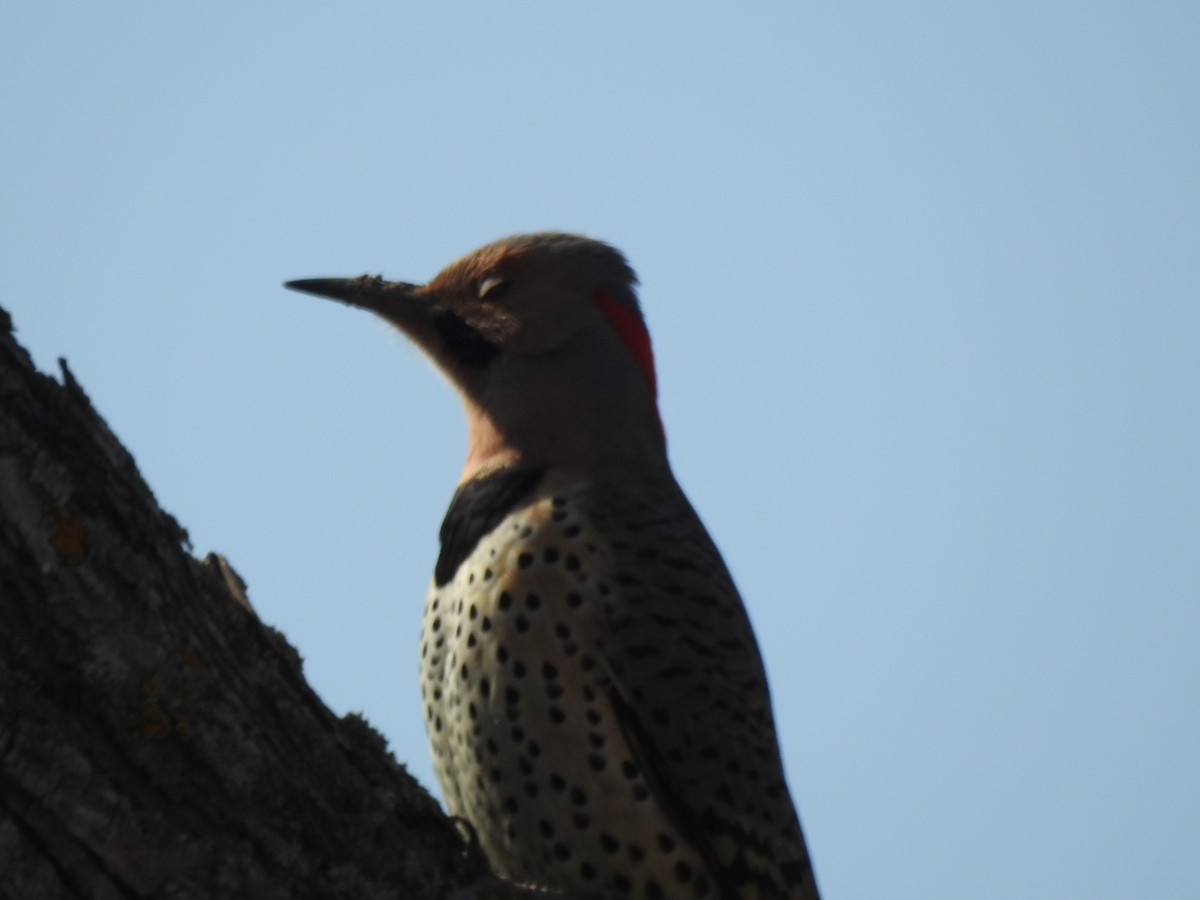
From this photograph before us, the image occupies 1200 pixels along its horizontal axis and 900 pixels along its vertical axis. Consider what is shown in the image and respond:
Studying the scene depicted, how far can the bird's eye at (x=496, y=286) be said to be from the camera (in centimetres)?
499

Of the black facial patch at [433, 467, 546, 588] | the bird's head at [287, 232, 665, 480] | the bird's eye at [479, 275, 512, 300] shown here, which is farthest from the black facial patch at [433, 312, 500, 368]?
the black facial patch at [433, 467, 546, 588]

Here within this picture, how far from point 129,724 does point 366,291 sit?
2.75m

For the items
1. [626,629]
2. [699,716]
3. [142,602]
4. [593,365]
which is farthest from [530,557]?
[142,602]

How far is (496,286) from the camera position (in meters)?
4.99

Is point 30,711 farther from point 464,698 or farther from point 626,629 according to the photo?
point 626,629

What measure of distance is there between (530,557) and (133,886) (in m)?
1.68

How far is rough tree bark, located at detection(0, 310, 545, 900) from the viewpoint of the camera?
2.61 m

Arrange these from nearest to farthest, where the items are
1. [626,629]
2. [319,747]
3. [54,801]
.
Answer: [54,801], [319,747], [626,629]

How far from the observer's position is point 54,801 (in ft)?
8.51

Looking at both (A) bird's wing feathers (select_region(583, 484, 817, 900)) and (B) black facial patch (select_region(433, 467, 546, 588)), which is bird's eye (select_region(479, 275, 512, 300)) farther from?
(A) bird's wing feathers (select_region(583, 484, 817, 900))

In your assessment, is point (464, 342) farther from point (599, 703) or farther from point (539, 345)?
point (599, 703)

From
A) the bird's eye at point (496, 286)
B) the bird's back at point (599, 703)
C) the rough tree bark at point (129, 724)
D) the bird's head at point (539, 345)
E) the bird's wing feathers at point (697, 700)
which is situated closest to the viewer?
the rough tree bark at point (129, 724)

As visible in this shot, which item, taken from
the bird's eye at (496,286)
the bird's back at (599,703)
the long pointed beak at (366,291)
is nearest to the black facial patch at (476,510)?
the bird's back at (599,703)

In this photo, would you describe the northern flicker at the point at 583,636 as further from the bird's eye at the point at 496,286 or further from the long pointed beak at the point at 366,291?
the long pointed beak at the point at 366,291
